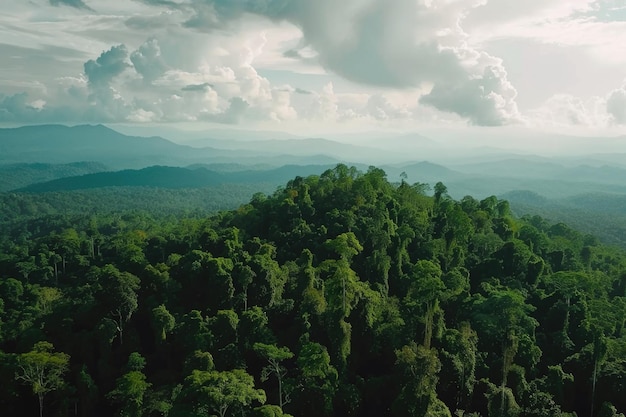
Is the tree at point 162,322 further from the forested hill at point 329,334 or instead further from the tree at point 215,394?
the tree at point 215,394

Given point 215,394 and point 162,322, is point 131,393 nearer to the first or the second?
point 162,322

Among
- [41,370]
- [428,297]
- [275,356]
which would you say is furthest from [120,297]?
[428,297]

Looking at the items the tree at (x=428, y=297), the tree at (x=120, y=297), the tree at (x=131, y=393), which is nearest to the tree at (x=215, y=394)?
the tree at (x=131, y=393)

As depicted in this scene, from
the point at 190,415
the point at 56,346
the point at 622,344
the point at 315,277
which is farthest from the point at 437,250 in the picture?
the point at 56,346

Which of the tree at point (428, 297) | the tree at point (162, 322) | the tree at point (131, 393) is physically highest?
the tree at point (428, 297)

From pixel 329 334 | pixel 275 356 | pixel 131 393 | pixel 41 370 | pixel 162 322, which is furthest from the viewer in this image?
pixel 162 322

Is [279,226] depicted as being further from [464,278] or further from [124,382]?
[124,382]

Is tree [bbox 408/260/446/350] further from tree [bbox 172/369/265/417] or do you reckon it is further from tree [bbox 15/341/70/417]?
tree [bbox 15/341/70/417]
